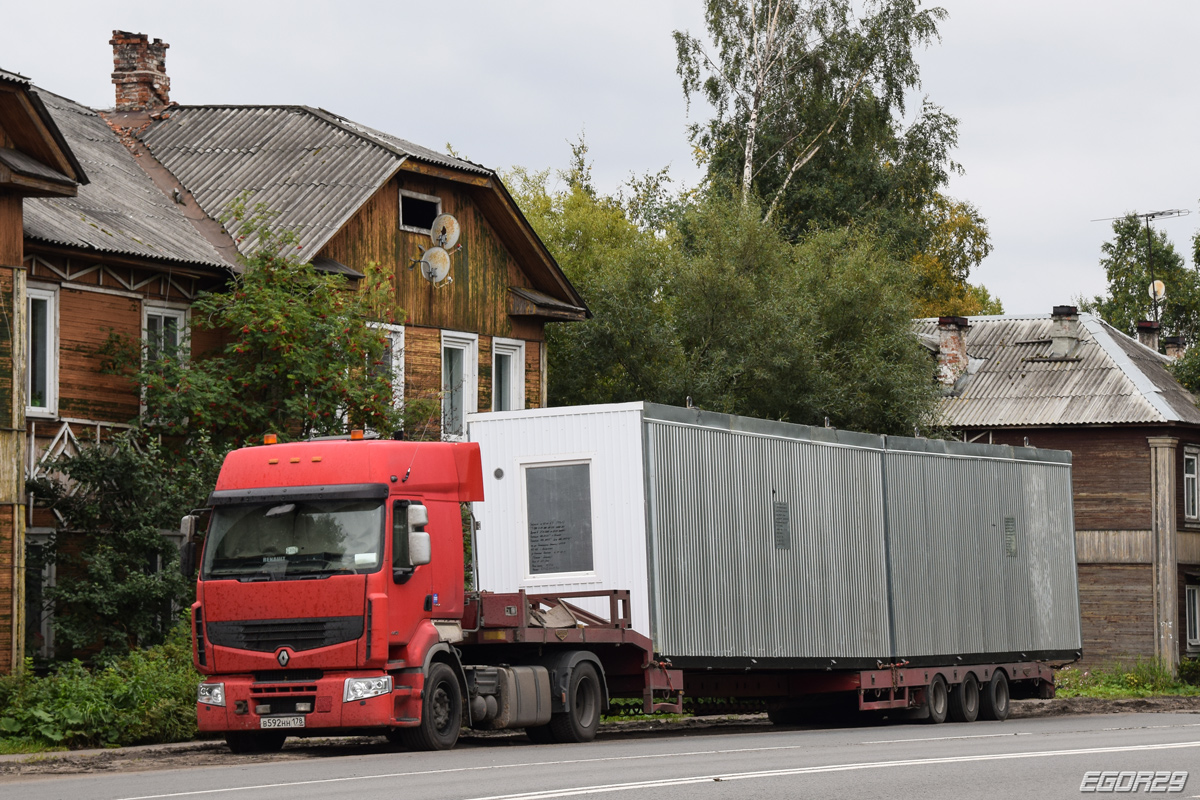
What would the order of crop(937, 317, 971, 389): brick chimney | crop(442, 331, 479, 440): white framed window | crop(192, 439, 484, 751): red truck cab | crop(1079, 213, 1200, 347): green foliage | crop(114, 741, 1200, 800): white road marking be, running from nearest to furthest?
crop(114, 741, 1200, 800): white road marking < crop(192, 439, 484, 751): red truck cab < crop(442, 331, 479, 440): white framed window < crop(937, 317, 971, 389): brick chimney < crop(1079, 213, 1200, 347): green foliage

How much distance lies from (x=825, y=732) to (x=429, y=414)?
8.30 metres

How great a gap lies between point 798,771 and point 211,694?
6.13 metres

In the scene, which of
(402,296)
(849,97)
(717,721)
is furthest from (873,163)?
(717,721)

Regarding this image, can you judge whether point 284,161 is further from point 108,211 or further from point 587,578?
point 587,578

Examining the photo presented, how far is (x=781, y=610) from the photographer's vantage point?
2064cm

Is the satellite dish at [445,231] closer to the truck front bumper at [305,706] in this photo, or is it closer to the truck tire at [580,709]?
the truck tire at [580,709]

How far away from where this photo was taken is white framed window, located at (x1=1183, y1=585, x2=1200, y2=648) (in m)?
41.9

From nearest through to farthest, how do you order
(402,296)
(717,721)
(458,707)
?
(458,707), (717,721), (402,296)

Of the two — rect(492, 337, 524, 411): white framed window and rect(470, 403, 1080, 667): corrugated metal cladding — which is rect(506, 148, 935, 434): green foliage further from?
rect(470, 403, 1080, 667): corrugated metal cladding

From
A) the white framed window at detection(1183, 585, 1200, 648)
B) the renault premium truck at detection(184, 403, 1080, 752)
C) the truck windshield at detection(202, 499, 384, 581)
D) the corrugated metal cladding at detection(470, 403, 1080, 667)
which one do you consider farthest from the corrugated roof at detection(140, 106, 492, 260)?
the white framed window at detection(1183, 585, 1200, 648)

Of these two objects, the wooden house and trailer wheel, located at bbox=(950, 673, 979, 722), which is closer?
the wooden house

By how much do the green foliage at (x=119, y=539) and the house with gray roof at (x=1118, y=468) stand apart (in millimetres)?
22601

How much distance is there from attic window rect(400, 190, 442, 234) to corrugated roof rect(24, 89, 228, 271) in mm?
3764

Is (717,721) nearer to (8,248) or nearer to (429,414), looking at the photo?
(429,414)
